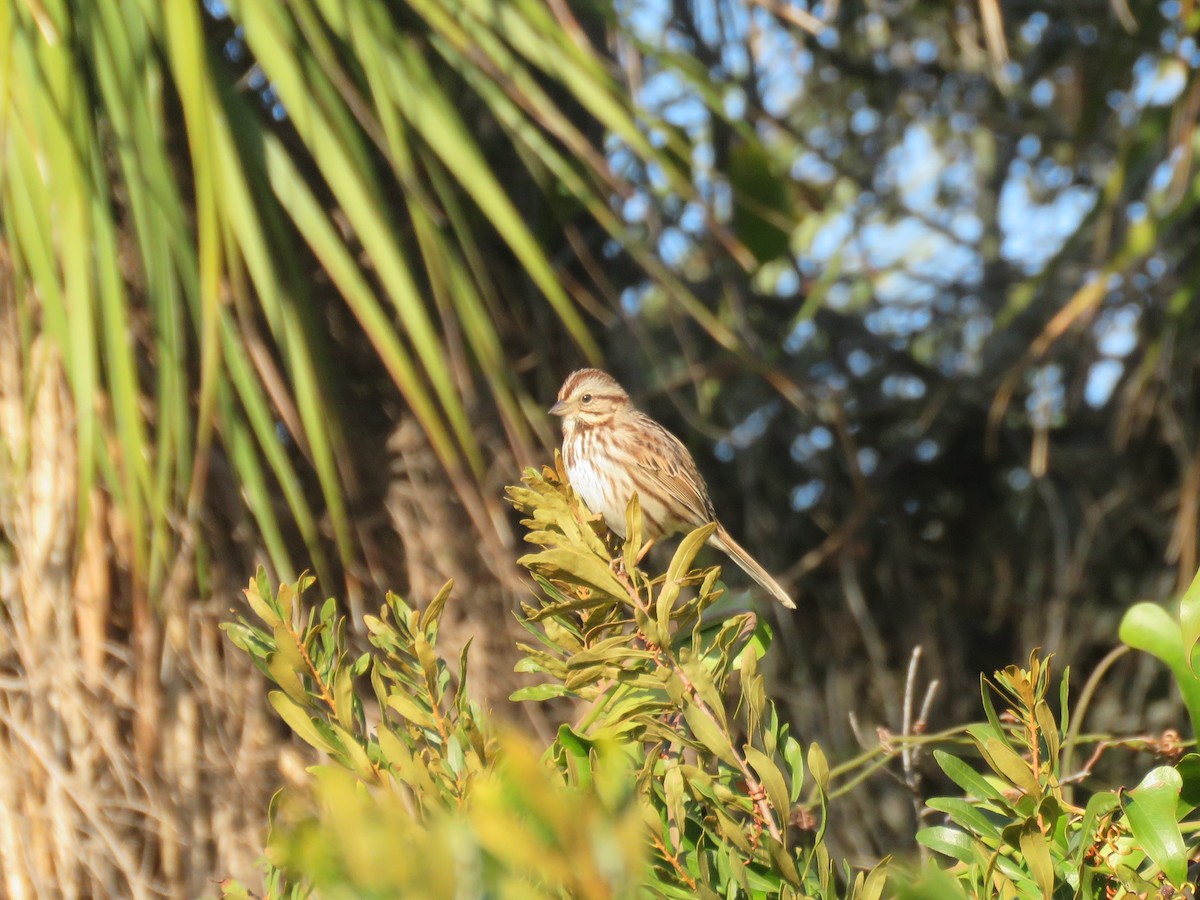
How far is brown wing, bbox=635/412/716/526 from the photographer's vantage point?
3.71 meters

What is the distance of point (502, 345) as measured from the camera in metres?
3.59

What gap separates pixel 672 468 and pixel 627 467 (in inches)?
5.4

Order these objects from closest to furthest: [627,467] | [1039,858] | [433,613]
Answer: [1039,858], [433,613], [627,467]

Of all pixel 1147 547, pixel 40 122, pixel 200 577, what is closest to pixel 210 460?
pixel 200 577

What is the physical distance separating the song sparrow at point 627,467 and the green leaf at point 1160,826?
2.13 meters

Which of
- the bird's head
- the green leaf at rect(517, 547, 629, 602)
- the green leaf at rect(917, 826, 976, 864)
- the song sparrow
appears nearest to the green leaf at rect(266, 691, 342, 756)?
the green leaf at rect(517, 547, 629, 602)

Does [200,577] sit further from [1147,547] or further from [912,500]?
[1147,547]

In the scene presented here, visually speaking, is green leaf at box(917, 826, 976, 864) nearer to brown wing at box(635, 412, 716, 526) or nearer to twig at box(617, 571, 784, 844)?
twig at box(617, 571, 784, 844)

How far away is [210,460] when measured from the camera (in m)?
2.98

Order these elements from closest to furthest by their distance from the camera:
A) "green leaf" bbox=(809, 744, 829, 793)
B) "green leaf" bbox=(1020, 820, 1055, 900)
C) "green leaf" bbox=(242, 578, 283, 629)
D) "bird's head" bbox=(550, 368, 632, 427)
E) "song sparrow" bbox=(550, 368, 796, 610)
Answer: "green leaf" bbox=(1020, 820, 1055, 900) → "green leaf" bbox=(809, 744, 829, 793) → "green leaf" bbox=(242, 578, 283, 629) → "bird's head" bbox=(550, 368, 632, 427) → "song sparrow" bbox=(550, 368, 796, 610)

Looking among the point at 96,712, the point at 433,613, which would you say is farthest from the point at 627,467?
the point at 433,613

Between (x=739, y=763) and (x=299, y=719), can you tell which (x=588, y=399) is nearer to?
(x=299, y=719)

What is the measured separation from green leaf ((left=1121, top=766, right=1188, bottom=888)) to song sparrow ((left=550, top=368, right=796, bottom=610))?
213cm

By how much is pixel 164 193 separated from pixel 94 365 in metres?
0.34
